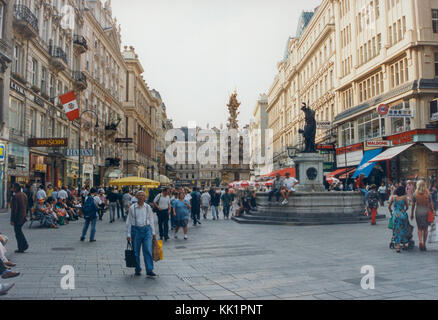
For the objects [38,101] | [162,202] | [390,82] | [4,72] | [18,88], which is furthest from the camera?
[390,82]

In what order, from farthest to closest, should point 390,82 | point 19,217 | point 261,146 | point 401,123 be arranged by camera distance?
point 261,146
point 390,82
point 401,123
point 19,217

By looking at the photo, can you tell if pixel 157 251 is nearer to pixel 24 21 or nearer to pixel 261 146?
pixel 24 21

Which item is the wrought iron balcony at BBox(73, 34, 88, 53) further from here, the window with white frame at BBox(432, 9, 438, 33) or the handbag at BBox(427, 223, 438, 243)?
the handbag at BBox(427, 223, 438, 243)

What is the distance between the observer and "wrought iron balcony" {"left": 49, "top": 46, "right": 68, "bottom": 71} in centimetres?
3065

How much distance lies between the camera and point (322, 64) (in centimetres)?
4859

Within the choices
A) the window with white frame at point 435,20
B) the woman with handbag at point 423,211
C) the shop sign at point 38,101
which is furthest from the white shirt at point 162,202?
the window with white frame at point 435,20

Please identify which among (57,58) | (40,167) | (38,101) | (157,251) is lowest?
(157,251)

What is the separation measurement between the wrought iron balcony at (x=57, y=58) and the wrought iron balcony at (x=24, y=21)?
4252mm

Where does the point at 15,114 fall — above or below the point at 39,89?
below

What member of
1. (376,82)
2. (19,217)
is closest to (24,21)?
(19,217)

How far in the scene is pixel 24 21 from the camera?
2456cm

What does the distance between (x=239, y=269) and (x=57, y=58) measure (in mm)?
27615
